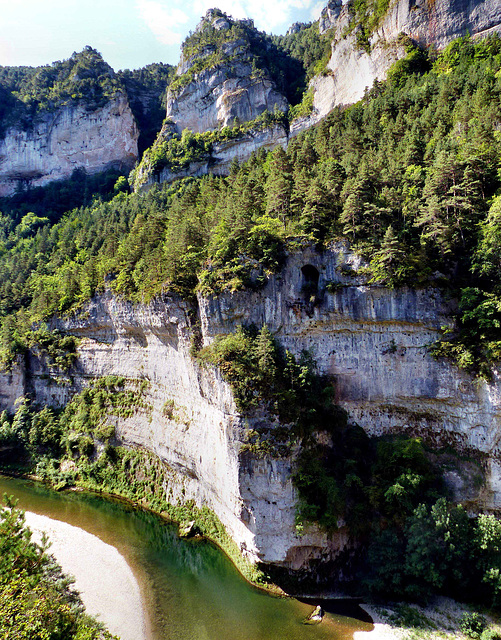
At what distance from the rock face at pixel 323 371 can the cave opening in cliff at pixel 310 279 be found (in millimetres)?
106

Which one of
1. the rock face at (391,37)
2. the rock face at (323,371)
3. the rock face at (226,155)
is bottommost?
the rock face at (323,371)

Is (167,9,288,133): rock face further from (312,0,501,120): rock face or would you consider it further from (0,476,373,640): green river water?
(0,476,373,640): green river water

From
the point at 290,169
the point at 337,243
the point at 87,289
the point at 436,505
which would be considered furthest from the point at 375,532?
the point at 87,289

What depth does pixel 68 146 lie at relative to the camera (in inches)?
3206

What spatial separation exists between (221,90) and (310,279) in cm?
5748

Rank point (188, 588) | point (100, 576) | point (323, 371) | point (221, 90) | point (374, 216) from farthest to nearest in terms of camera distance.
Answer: point (221, 90) → point (323, 371) → point (374, 216) → point (100, 576) → point (188, 588)

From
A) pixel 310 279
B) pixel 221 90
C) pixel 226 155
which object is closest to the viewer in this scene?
pixel 310 279

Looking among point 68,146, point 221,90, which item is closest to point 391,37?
point 221,90

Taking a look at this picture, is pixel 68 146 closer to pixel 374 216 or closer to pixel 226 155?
pixel 226 155

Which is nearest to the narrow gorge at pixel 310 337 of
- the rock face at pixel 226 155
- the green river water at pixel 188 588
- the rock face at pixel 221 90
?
the green river water at pixel 188 588

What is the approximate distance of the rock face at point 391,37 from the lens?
42.0 m

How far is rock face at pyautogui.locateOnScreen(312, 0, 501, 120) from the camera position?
42.0 meters

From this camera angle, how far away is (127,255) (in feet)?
116

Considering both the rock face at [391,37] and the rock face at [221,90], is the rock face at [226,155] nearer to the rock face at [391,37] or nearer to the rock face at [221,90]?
the rock face at [221,90]
